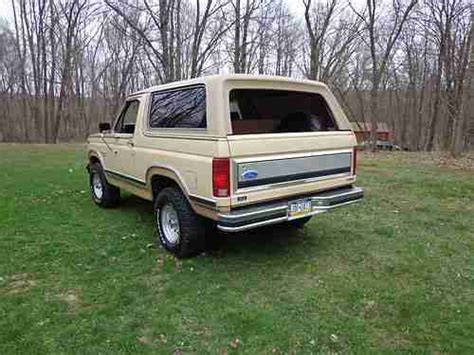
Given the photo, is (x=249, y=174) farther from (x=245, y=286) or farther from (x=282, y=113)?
(x=282, y=113)

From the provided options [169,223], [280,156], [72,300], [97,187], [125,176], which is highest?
[280,156]

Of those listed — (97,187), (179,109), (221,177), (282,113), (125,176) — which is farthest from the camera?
(97,187)

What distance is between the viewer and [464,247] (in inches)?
180

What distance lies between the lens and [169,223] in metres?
4.54

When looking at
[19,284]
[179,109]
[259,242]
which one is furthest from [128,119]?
[19,284]

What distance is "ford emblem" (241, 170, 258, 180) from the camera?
11.7ft

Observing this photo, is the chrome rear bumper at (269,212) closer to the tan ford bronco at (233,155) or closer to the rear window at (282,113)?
the tan ford bronco at (233,155)

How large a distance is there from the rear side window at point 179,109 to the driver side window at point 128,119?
0.55 metres

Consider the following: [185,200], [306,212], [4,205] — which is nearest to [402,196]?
[306,212]

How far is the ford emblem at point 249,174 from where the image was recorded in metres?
3.55

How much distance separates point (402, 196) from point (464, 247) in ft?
9.40

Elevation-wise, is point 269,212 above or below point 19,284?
above

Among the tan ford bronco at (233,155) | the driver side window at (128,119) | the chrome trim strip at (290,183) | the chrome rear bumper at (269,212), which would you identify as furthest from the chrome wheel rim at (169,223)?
the driver side window at (128,119)

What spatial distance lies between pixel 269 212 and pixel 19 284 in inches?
98.3
